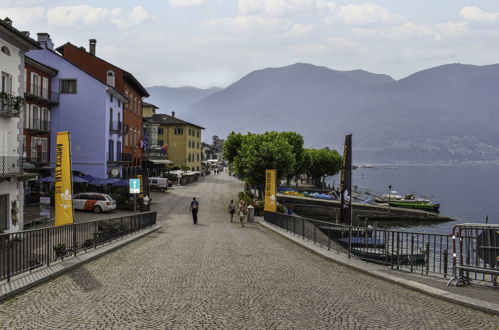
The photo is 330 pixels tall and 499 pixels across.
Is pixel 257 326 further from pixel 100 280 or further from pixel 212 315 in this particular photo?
pixel 100 280

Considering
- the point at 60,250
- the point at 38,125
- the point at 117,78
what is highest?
the point at 117,78

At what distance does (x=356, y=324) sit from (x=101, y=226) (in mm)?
12468

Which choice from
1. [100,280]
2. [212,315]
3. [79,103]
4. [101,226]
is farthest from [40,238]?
[79,103]

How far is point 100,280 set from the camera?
1173 cm

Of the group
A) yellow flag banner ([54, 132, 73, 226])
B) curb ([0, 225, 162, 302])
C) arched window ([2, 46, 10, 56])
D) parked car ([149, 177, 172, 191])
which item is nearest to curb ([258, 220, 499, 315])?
curb ([0, 225, 162, 302])

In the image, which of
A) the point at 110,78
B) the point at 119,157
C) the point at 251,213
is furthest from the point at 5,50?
the point at 119,157

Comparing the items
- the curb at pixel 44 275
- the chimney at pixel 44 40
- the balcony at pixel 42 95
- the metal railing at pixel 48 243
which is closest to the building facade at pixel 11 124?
the metal railing at pixel 48 243

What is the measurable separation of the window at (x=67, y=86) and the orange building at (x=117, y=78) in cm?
325

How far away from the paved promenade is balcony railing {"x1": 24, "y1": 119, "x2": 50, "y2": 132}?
26.7 m

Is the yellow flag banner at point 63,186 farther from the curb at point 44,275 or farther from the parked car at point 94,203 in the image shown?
the parked car at point 94,203

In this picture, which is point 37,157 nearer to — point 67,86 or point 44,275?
point 67,86

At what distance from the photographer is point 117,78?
50750 millimetres

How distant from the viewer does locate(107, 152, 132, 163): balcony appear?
4601 cm

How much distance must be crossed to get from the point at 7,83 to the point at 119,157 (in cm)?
2930
